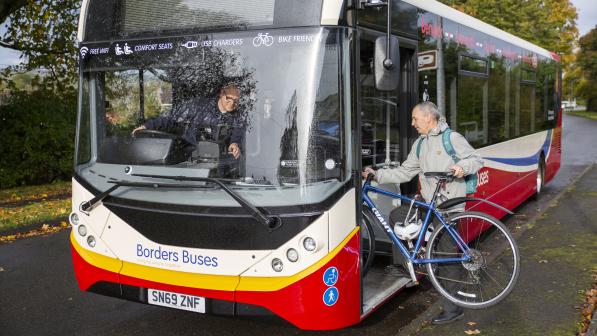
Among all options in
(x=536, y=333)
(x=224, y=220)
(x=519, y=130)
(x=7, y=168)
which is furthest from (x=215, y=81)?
(x=7, y=168)

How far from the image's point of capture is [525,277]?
6.16m

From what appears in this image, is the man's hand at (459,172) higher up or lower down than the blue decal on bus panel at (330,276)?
higher up

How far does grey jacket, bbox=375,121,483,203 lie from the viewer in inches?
191

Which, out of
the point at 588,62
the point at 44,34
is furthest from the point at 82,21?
the point at 588,62

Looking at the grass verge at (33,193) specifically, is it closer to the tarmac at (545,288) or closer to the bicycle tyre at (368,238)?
the bicycle tyre at (368,238)

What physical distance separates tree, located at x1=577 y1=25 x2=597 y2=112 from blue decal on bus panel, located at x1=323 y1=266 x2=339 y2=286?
68741 mm

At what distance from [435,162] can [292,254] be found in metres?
1.72

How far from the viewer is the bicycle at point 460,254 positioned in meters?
4.71

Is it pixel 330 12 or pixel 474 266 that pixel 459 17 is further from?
pixel 330 12

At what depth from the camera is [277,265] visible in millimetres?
3924

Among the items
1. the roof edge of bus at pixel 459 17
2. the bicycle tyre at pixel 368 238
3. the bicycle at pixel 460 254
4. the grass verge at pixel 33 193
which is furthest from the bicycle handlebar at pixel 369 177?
the grass verge at pixel 33 193

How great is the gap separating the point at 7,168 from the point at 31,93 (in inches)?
80.1

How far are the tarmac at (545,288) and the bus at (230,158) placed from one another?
75 centimetres

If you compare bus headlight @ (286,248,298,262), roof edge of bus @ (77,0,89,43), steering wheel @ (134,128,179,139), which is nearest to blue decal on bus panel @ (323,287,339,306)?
bus headlight @ (286,248,298,262)
